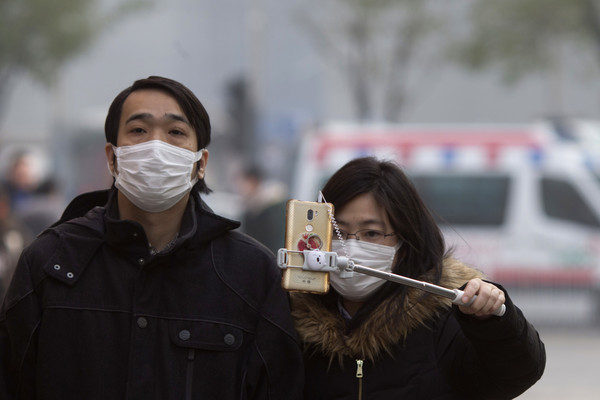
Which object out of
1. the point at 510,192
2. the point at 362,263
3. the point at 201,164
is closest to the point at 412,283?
the point at 362,263

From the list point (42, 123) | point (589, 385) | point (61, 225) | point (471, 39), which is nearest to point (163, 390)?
point (61, 225)

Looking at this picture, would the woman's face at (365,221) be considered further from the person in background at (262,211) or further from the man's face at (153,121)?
the person in background at (262,211)

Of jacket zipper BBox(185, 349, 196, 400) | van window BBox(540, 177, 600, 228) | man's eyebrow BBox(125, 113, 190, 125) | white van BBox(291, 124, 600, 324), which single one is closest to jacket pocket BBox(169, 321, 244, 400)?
jacket zipper BBox(185, 349, 196, 400)

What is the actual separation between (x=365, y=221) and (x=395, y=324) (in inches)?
11.9

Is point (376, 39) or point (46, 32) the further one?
point (376, 39)

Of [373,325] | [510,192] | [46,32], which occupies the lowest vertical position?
[373,325]

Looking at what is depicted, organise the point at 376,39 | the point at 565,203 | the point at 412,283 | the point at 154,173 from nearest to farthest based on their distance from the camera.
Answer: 1. the point at 412,283
2. the point at 154,173
3. the point at 565,203
4. the point at 376,39

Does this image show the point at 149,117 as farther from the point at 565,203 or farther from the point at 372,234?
the point at 565,203

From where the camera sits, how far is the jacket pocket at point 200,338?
279 centimetres

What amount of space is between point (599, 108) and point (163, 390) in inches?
1154

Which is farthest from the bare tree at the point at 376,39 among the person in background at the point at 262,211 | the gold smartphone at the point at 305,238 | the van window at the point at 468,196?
the gold smartphone at the point at 305,238

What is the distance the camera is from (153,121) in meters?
2.87

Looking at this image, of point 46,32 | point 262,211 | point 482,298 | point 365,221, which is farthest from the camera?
point 46,32

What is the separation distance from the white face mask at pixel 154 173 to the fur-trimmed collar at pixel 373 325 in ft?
1.72
